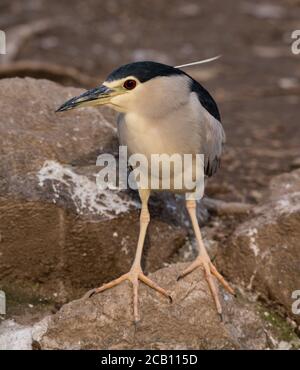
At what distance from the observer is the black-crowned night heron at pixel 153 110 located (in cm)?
Result: 367

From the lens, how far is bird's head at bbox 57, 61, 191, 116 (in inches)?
144

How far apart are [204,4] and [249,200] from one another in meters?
6.23

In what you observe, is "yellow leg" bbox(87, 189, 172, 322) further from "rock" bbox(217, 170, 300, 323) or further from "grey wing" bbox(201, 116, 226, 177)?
"rock" bbox(217, 170, 300, 323)

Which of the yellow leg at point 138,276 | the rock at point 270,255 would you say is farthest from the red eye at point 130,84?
the rock at point 270,255

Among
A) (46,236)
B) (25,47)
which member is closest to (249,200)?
(46,236)

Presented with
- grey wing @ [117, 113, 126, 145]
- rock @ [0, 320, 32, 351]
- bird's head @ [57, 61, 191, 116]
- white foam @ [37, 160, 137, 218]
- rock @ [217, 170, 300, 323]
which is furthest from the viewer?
white foam @ [37, 160, 137, 218]

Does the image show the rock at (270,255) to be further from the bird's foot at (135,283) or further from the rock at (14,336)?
the rock at (14,336)

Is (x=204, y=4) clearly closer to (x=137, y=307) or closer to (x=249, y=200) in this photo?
(x=249, y=200)

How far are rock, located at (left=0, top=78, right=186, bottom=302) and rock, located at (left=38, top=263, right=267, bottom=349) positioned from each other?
1.97 feet

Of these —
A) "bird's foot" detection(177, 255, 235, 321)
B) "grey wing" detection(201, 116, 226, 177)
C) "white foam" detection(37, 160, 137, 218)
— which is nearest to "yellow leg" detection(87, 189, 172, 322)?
"bird's foot" detection(177, 255, 235, 321)

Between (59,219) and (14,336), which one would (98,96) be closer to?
(59,219)

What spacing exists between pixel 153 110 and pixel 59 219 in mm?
1017

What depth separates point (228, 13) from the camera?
11.2m
